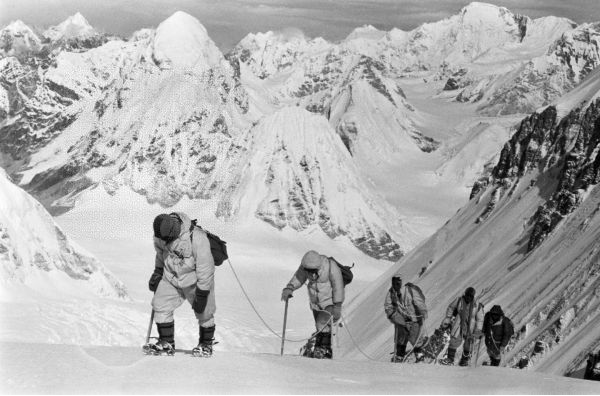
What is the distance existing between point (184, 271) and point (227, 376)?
2719 millimetres

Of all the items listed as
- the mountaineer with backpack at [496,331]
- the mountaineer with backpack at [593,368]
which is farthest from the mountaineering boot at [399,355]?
the mountaineer with backpack at [593,368]

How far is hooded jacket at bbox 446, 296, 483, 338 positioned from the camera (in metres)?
20.2

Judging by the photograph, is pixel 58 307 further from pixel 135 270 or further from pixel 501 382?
pixel 135 270

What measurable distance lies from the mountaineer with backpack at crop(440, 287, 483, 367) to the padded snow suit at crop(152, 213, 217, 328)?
22.4 feet

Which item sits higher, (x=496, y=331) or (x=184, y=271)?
(x=184, y=271)

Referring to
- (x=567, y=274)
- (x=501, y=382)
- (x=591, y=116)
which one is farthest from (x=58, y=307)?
(x=501, y=382)

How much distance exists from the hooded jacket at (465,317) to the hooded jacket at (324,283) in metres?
3.23

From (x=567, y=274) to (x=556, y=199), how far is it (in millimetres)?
13958

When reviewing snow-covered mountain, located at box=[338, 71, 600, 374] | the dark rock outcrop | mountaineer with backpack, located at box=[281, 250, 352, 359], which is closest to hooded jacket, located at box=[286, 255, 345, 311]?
mountaineer with backpack, located at box=[281, 250, 352, 359]

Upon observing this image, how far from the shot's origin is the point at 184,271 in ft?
48.5

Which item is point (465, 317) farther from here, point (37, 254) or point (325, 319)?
point (37, 254)

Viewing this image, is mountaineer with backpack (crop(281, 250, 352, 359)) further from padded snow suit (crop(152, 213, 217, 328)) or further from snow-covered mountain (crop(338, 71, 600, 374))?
snow-covered mountain (crop(338, 71, 600, 374))

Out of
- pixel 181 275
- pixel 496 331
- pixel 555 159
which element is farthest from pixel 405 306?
pixel 555 159

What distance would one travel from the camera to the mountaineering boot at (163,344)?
1483 centimetres
